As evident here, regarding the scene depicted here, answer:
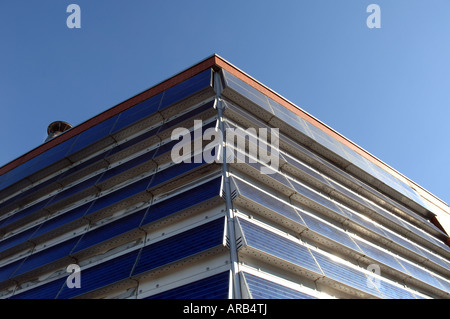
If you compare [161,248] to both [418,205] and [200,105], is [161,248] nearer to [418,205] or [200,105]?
[200,105]

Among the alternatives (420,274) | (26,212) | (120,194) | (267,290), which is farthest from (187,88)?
(420,274)

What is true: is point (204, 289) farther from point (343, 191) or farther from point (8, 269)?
point (343, 191)

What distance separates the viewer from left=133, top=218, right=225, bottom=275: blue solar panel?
6664 millimetres

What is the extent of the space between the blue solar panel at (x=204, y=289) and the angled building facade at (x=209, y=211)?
0.08ft

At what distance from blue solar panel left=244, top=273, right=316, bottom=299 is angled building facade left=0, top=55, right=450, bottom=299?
3 centimetres

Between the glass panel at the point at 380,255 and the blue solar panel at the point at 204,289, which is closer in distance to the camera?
the blue solar panel at the point at 204,289

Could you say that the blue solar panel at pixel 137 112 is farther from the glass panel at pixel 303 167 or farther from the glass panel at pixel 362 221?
the glass panel at pixel 362 221

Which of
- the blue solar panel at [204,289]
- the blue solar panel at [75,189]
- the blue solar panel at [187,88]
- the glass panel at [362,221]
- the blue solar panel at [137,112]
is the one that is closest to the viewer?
the blue solar panel at [204,289]

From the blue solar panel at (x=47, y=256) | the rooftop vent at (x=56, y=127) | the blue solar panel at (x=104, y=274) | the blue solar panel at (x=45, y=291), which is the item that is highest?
the rooftop vent at (x=56, y=127)

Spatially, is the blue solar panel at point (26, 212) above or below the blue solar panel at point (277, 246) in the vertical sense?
above

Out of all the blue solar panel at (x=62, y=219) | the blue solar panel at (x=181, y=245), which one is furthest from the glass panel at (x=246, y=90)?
the blue solar panel at (x=181, y=245)

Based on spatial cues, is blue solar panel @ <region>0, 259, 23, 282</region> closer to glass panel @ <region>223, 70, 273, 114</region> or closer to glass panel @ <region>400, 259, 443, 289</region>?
glass panel @ <region>223, 70, 273, 114</region>

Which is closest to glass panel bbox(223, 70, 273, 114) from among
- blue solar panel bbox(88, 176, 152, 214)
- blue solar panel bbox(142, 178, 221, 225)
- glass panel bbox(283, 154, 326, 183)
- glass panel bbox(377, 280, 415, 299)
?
glass panel bbox(283, 154, 326, 183)

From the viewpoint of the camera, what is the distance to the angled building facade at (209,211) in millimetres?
6836
